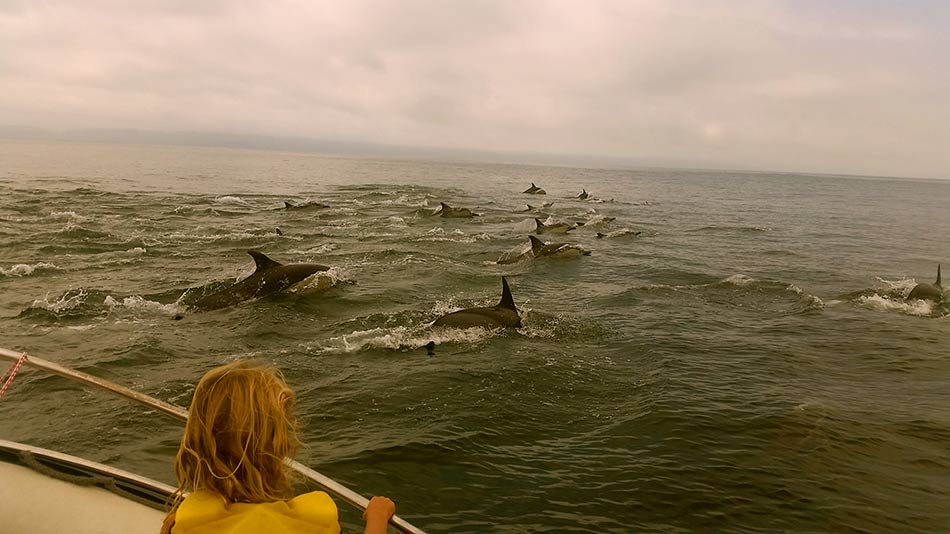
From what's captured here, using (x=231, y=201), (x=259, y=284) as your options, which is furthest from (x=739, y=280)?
(x=231, y=201)

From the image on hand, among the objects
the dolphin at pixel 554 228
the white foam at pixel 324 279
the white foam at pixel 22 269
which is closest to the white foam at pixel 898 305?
→ the dolphin at pixel 554 228

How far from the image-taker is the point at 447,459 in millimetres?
7188

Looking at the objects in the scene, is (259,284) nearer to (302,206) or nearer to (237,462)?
(237,462)

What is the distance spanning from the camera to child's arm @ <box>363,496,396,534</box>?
257 centimetres

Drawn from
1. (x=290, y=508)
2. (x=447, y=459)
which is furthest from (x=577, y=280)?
(x=290, y=508)

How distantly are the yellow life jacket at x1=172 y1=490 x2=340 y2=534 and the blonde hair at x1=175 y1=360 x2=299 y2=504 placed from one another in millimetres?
38

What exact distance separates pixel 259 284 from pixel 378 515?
13.0 m

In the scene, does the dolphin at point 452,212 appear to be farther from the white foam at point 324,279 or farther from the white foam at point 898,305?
the white foam at point 898,305

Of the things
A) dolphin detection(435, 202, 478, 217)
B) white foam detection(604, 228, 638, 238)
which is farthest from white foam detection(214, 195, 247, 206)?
white foam detection(604, 228, 638, 238)

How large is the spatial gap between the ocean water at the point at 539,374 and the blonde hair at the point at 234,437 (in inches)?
151

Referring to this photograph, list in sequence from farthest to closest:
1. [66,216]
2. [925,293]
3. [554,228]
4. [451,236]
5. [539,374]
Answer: [554,228], [451,236], [66,216], [925,293], [539,374]

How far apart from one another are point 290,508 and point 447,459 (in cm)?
511

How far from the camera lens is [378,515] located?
263cm

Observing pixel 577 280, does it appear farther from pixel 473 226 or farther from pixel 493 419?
pixel 473 226
